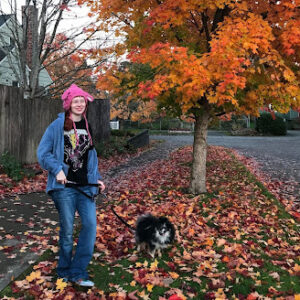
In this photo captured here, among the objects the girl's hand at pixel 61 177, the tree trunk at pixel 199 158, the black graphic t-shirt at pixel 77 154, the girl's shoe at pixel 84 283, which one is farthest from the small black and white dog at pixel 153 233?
the tree trunk at pixel 199 158

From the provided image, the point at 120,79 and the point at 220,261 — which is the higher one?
the point at 120,79

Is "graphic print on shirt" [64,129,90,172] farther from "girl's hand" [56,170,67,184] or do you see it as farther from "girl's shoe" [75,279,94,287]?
"girl's shoe" [75,279,94,287]

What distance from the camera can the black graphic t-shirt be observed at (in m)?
3.56

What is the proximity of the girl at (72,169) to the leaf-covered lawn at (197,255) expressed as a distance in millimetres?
488

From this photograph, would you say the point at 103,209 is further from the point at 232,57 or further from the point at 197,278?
the point at 232,57

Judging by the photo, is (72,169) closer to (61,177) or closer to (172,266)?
(61,177)

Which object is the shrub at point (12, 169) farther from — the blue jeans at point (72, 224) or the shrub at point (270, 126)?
the shrub at point (270, 126)

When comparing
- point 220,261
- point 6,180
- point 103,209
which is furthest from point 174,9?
point 6,180

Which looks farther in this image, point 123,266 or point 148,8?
point 148,8

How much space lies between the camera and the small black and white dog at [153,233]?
4.60 metres

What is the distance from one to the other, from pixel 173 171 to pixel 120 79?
5.00 metres

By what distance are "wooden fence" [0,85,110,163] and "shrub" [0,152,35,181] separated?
13.2 inches

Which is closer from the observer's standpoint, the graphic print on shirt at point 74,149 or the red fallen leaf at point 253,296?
the graphic print on shirt at point 74,149

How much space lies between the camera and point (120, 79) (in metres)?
7.34
